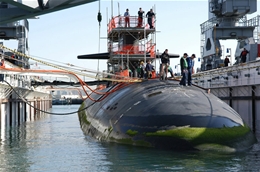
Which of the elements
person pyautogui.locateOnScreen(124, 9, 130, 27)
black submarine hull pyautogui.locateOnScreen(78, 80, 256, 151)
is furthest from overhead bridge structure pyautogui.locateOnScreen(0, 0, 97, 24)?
person pyautogui.locateOnScreen(124, 9, 130, 27)

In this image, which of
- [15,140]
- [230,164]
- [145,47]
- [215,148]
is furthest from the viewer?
[145,47]

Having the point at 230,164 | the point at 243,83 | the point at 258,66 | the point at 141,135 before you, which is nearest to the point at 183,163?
the point at 230,164

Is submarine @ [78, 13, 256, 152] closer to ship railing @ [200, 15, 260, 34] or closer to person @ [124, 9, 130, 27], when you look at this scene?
person @ [124, 9, 130, 27]

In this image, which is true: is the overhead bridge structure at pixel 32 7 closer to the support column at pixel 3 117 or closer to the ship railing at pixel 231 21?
the support column at pixel 3 117

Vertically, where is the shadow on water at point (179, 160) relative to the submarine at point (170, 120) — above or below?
below

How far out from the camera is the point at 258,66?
83.0ft

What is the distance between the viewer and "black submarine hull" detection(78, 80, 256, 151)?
1502 cm

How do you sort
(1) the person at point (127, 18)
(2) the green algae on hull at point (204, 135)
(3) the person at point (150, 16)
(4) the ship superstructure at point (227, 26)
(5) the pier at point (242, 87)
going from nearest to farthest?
1. (2) the green algae on hull at point (204, 135)
2. (5) the pier at point (242, 87)
3. (1) the person at point (127, 18)
4. (3) the person at point (150, 16)
5. (4) the ship superstructure at point (227, 26)

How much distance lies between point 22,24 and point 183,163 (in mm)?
31671

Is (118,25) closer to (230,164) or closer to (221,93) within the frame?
(221,93)

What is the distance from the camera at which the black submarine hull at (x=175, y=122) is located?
1502 centimetres

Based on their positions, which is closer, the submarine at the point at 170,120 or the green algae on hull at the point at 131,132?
the submarine at the point at 170,120

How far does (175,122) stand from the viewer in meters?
15.5

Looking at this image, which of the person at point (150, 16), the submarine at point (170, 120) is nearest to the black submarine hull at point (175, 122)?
the submarine at point (170, 120)
